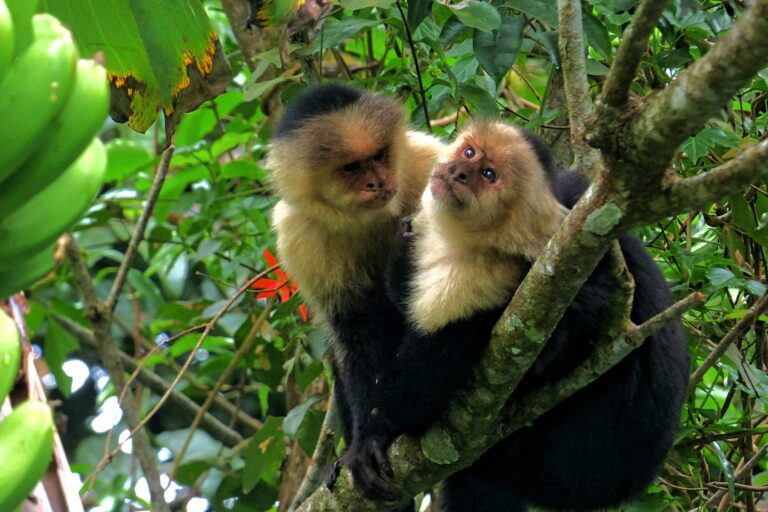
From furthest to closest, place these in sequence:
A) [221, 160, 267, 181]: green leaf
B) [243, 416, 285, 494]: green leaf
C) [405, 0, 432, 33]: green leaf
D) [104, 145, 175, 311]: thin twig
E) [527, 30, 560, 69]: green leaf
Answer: [221, 160, 267, 181]: green leaf
[104, 145, 175, 311]: thin twig
[243, 416, 285, 494]: green leaf
[527, 30, 560, 69]: green leaf
[405, 0, 432, 33]: green leaf

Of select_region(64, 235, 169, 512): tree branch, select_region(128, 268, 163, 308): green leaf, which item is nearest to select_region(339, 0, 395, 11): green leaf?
select_region(64, 235, 169, 512): tree branch

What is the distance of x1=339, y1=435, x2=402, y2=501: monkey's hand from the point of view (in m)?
2.72

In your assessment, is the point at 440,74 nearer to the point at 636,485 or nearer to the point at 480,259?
the point at 480,259

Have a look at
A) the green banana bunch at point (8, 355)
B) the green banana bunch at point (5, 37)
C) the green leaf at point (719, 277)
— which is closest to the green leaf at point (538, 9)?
the green leaf at point (719, 277)

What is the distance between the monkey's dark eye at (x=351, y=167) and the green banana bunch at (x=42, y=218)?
1.57m

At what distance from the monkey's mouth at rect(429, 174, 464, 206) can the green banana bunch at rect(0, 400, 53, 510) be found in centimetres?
127

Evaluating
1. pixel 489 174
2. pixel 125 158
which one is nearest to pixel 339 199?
pixel 489 174

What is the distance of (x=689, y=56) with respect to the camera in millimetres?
2932

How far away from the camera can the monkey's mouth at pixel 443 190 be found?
2.43 m

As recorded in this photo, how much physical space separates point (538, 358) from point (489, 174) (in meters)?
0.47

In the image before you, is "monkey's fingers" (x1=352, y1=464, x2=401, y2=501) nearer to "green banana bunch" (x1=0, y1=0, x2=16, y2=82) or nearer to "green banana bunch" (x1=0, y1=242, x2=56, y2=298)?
"green banana bunch" (x1=0, y1=242, x2=56, y2=298)

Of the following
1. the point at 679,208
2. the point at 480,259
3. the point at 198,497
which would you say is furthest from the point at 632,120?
the point at 198,497

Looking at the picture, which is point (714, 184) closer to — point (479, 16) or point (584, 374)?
point (584, 374)

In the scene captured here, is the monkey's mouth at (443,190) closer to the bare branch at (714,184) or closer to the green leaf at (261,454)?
the bare branch at (714,184)
